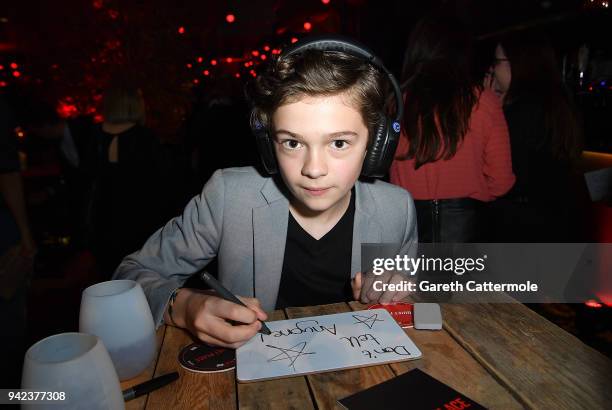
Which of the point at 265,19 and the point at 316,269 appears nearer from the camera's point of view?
the point at 316,269

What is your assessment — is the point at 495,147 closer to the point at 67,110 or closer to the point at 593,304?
the point at 593,304

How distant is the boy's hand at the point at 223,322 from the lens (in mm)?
885

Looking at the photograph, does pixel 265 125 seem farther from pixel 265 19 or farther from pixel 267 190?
pixel 265 19

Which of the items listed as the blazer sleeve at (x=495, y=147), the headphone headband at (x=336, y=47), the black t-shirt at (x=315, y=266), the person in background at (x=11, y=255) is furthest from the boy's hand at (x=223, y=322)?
the blazer sleeve at (x=495, y=147)

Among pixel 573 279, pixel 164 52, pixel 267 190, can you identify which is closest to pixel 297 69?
pixel 267 190

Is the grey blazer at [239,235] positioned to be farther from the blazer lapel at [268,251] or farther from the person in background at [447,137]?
the person in background at [447,137]

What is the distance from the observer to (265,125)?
129 cm

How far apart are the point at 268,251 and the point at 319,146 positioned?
1.44 ft

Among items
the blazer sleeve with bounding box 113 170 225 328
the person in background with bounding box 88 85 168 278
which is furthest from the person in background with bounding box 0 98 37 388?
the person in background with bounding box 88 85 168 278

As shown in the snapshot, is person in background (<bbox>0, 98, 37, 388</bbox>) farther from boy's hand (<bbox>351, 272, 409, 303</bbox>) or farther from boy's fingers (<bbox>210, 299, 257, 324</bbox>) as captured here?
boy's hand (<bbox>351, 272, 409, 303</bbox>)

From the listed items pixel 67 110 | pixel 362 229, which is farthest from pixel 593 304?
pixel 67 110

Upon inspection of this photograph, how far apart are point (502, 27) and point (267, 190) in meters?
4.01

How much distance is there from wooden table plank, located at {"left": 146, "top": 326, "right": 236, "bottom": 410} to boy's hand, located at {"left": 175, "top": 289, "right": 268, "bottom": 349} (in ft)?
0.22

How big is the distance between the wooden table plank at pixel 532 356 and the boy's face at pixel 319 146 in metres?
0.43
